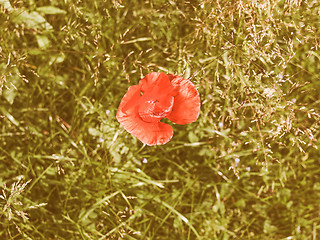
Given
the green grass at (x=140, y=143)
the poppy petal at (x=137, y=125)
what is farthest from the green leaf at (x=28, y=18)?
the poppy petal at (x=137, y=125)

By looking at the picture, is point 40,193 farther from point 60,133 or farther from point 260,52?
point 260,52

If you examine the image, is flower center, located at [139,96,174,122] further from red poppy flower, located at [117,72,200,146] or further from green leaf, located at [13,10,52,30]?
green leaf, located at [13,10,52,30]

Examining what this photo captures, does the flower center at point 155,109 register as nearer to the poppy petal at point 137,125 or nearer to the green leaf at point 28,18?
the poppy petal at point 137,125

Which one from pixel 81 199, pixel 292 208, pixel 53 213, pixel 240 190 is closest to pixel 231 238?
pixel 240 190

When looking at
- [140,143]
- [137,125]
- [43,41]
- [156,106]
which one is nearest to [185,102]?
[156,106]

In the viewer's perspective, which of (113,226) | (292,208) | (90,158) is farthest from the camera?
(292,208)
